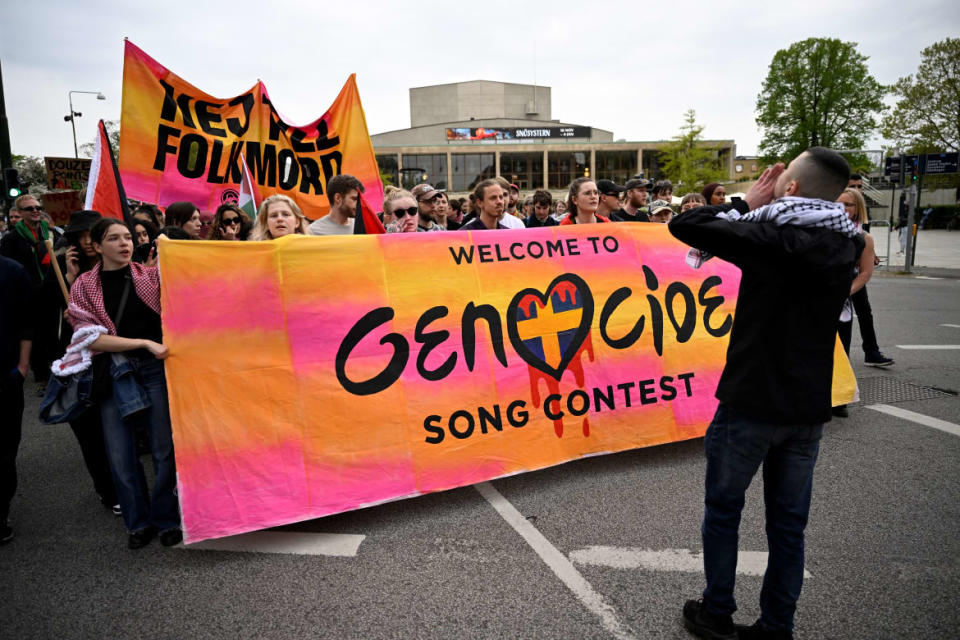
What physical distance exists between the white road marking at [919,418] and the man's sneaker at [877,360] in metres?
1.58

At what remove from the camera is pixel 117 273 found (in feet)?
10.8

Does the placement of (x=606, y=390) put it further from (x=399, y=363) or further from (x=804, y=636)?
(x=804, y=636)

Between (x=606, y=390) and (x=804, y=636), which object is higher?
(x=606, y=390)

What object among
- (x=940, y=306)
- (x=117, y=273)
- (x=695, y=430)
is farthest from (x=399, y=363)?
(x=940, y=306)

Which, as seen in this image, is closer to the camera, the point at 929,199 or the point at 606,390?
the point at 606,390

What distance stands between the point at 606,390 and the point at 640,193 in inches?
151

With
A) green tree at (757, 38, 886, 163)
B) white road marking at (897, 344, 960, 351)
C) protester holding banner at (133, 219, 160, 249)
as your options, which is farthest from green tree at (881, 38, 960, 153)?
protester holding banner at (133, 219, 160, 249)

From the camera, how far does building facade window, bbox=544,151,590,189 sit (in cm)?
6569

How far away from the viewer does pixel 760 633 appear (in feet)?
7.27

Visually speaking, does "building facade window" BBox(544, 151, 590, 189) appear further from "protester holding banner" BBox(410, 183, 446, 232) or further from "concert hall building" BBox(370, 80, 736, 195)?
"protester holding banner" BBox(410, 183, 446, 232)

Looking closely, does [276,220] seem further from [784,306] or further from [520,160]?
[520,160]

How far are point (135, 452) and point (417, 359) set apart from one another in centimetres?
170

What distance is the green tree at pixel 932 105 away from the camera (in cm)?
3722

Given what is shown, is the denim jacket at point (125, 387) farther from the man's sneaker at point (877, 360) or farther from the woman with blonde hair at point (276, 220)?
the man's sneaker at point (877, 360)
